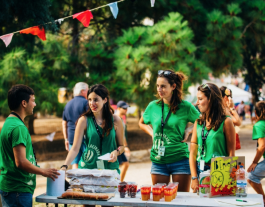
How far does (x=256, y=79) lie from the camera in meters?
17.7

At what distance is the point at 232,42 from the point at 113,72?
11.5 ft

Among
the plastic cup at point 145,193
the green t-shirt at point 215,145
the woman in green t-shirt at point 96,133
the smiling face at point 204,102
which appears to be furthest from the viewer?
the woman in green t-shirt at point 96,133

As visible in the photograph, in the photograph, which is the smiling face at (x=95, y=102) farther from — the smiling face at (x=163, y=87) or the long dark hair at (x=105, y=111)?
the smiling face at (x=163, y=87)

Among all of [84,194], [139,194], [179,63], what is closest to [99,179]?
[84,194]

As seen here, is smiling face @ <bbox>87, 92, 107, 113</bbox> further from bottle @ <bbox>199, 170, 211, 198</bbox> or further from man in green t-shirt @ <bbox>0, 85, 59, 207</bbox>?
bottle @ <bbox>199, 170, 211, 198</bbox>

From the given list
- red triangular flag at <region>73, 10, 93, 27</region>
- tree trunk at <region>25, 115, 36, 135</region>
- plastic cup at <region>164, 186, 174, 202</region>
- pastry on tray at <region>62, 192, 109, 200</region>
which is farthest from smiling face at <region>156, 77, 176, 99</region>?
tree trunk at <region>25, 115, 36, 135</region>

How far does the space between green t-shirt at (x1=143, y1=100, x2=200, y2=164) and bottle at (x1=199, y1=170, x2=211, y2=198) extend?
618mm

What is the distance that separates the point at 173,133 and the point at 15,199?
156 centimetres

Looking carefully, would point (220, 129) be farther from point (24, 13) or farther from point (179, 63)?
point (179, 63)

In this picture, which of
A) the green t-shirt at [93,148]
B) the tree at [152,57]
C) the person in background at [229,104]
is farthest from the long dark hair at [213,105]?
the tree at [152,57]

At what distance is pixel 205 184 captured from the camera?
2742mm

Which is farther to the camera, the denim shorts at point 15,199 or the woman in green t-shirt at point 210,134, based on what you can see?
the woman in green t-shirt at point 210,134

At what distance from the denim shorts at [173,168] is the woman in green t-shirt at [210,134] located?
0.72 ft

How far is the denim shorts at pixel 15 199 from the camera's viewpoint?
2613 mm
